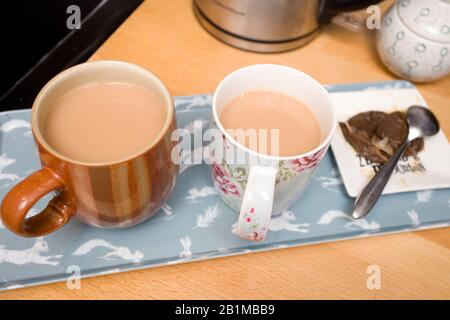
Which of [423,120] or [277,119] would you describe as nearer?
[277,119]

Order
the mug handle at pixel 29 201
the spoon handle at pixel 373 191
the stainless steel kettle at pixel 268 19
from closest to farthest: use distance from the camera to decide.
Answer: the mug handle at pixel 29 201 → the spoon handle at pixel 373 191 → the stainless steel kettle at pixel 268 19

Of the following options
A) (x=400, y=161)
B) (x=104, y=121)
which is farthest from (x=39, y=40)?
(x=400, y=161)

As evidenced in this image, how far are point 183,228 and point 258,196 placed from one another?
0.42ft

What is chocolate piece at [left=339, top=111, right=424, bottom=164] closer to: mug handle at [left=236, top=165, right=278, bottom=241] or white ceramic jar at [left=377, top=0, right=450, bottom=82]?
white ceramic jar at [left=377, top=0, right=450, bottom=82]

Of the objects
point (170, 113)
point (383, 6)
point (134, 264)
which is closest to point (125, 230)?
point (134, 264)

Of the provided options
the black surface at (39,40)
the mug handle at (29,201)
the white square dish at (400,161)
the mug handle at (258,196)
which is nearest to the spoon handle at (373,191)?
the white square dish at (400,161)

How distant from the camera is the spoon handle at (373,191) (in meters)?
0.51

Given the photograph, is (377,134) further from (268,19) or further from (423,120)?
(268,19)

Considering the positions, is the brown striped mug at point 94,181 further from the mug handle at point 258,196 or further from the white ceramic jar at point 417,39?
the white ceramic jar at point 417,39

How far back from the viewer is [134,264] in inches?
18.3

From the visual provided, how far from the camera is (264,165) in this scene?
0.41 m

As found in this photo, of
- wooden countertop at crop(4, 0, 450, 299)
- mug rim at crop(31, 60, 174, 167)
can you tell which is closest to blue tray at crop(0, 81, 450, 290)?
wooden countertop at crop(4, 0, 450, 299)

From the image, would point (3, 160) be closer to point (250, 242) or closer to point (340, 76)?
point (250, 242)

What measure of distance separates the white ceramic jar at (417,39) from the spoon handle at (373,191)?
183mm
